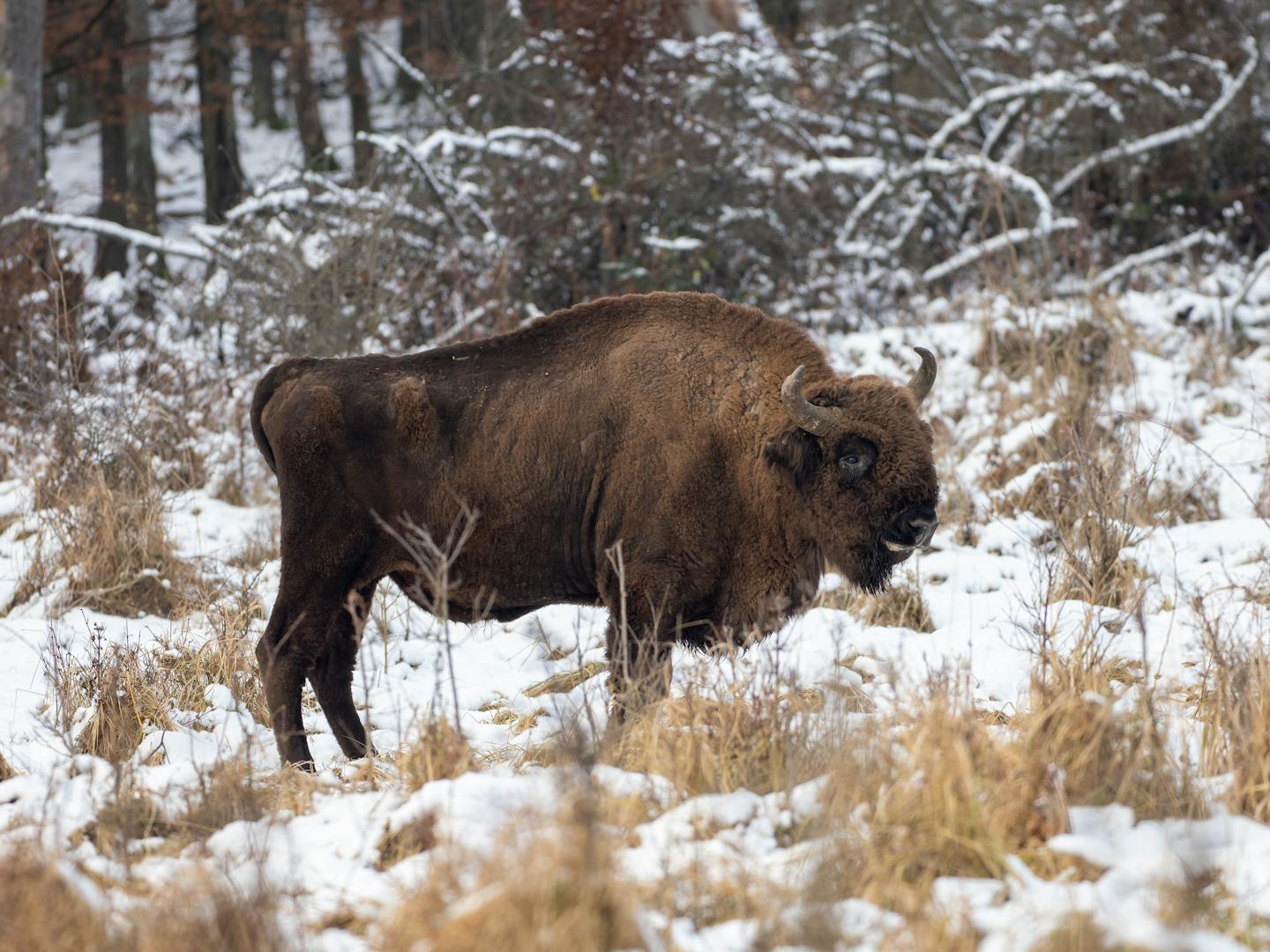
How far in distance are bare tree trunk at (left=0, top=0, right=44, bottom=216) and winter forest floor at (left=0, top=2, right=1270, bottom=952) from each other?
18.3ft

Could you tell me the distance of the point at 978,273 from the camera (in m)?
12.5

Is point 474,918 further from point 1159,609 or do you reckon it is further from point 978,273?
point 978,273

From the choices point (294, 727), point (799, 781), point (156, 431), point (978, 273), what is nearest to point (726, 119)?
point (978, 273)

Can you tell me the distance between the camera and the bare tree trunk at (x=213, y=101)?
18188mm

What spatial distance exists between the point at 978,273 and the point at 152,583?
332 inches

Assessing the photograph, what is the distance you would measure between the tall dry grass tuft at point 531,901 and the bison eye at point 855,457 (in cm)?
251

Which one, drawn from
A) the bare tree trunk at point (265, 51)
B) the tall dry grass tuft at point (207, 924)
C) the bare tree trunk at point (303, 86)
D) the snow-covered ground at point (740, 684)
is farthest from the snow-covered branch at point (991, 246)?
the bare tree trunk at point (265, 51)

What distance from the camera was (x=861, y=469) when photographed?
5.20m

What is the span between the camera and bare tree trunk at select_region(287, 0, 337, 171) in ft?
60.8

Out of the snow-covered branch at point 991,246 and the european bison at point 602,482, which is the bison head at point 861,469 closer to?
the european bison at point 602,482

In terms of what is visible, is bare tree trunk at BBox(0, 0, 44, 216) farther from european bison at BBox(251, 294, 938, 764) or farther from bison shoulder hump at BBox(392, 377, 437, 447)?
bison shoulder hump at BBox(392, 377, 437, 447)

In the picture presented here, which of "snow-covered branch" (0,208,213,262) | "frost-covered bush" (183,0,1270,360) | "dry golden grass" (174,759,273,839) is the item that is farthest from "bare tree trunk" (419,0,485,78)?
"dry golden grass" (174,759,273,839)

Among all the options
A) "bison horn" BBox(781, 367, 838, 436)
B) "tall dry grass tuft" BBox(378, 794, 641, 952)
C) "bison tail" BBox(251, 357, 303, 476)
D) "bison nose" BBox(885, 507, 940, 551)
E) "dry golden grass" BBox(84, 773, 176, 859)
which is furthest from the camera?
"bison tail" BBox(251, 357, 303, 476)

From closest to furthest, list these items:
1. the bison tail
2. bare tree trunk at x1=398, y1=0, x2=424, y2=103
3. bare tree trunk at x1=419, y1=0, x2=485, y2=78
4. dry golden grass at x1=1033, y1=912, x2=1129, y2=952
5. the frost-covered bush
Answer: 1. dry golden grass at x1=1033, y1=912, x2=1129, y2=952
2. the bison tail
3. the frost-covered bush
4. bare tree trunk at x1=419, y1=0, x2=485, y2=78
5. bare tree trunk at x1=398, y1=0, x2=424, y2=103
